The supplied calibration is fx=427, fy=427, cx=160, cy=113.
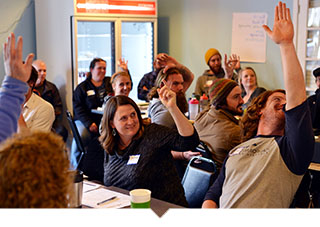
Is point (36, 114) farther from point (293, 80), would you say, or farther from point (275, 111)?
point (293, 80)

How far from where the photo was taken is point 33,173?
794 millimetres

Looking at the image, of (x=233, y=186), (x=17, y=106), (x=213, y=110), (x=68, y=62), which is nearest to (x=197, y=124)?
(x=213, y=110)

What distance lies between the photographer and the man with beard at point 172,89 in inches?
151

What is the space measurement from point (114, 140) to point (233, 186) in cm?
89

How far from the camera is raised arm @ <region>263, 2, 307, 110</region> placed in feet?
6.13

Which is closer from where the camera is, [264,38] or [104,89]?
[104,89]

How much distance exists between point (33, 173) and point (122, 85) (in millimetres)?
4257

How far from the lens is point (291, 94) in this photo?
1.88m

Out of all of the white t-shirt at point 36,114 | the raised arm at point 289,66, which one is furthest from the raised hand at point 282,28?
the white t-shirt at point 36,114

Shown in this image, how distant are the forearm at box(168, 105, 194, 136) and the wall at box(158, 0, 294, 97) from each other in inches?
150

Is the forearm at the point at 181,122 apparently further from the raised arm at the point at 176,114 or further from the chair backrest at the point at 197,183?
the chair backrest at the point at 197,183

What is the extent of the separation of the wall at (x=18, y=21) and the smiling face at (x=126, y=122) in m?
4.18

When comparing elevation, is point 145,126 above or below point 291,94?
below
